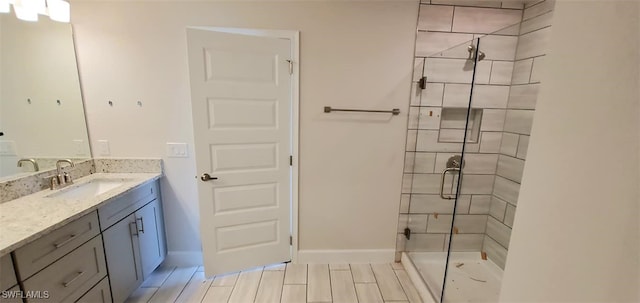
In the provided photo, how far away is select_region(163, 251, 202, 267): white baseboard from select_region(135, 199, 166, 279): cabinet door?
10 cm

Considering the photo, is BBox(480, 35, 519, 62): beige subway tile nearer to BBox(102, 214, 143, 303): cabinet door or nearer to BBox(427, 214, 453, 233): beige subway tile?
BBox(427, 214, 453, 233): beige subway tile

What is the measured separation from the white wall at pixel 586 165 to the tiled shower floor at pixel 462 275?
4.74 ft

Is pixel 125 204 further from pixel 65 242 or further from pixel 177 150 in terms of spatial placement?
pixel 177 150

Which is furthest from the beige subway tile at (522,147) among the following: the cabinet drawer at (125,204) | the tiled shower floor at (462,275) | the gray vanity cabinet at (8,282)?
the gray vanity cabinet at (8,282)

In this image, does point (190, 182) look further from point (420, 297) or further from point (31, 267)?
point (420, 297)

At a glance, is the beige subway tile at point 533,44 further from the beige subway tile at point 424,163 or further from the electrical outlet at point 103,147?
the electrical outlet at point 103,147

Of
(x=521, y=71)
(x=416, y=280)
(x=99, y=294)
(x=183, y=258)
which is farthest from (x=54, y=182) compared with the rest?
(x=521, y=71)

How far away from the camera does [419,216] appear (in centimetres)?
226

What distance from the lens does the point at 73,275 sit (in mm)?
1284

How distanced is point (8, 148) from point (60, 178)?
1.03 feet

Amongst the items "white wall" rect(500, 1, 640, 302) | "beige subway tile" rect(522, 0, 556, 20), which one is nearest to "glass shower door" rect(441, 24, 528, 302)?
"beige subway tile" rect(522, 0, 556, 20)

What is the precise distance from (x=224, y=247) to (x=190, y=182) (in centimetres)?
65

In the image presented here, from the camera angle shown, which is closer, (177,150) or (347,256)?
(177,150)

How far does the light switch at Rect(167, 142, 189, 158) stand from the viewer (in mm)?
2025
